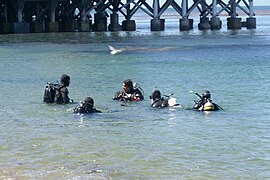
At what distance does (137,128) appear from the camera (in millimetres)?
12812

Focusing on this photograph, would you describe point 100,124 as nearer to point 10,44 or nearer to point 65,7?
point 10,44

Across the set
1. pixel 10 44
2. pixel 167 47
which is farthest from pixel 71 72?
pixel 10 44

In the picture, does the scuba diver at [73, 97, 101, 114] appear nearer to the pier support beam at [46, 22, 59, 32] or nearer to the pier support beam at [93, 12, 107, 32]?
the pier support beam at [46, 22, 59, 32]

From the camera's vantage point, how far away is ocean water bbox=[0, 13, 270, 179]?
32.0ft

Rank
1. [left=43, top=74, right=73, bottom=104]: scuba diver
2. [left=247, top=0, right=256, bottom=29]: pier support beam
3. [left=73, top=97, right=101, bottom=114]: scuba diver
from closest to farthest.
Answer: [left=73, top=97, right=101, bottom=114]: scuba diver → [left=43, top=74, right=73, bottom=104]: scuba diver → [left=247, top=0, right=256, bottom=29]: pier support beam

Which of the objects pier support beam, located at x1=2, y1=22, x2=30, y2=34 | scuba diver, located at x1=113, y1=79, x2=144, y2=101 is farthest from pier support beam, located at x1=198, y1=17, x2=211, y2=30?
scuba diver, located at x1=113, y1=79, x2=144, y2=101

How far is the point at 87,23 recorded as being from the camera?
55.5 m

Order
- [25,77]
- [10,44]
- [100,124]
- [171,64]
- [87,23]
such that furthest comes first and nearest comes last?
[87,23] → [10,44] → [171,64] → [25,77] → [100,124]

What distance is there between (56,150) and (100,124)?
7.63ft

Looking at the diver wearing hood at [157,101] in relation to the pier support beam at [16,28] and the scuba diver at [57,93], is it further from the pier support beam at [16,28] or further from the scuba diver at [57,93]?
the pier support beam at [16,28]

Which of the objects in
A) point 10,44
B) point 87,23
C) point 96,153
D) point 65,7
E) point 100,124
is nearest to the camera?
point 96,153

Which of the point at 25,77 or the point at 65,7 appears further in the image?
the point at 65,7

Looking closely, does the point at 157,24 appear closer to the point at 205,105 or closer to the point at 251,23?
the point at 251,23

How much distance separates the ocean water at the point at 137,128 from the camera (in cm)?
974
